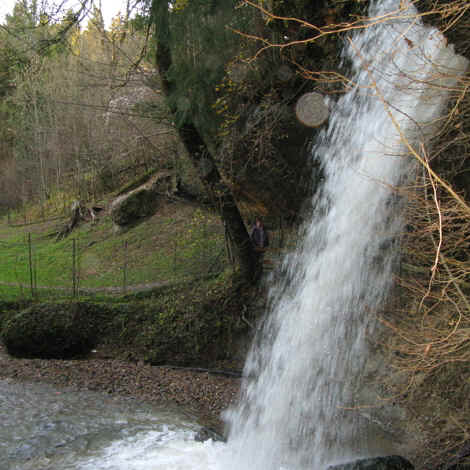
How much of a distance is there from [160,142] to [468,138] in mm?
11433

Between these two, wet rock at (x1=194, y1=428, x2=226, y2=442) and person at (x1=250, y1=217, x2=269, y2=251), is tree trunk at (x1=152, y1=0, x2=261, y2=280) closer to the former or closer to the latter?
person at (x1=250, y1=217, x2=269, y2=251)

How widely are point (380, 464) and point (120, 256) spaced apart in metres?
12.3

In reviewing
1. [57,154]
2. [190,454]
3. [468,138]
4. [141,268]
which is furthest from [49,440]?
[57,154]

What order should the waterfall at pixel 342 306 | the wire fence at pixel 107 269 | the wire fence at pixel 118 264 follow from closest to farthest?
the waterfall at pixel 342 306 < the wire fence at pixel 118 264 < the wire fence at pixel 107 269

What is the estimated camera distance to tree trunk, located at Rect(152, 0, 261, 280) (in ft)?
30.7

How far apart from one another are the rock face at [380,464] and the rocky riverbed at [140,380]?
8.18 feet

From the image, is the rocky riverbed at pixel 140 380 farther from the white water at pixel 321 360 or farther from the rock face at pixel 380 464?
the rock face at pixel 380 464

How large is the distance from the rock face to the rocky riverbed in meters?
2.49

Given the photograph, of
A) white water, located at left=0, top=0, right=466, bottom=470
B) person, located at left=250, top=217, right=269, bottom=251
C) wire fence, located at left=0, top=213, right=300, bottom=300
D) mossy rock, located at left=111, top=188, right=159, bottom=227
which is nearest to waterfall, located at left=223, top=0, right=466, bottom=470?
white water, located at left=0, top=0, right=466, bottom=470

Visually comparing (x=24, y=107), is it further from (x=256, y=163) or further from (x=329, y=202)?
(x=329, y=202)

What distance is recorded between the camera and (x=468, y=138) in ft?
15.9

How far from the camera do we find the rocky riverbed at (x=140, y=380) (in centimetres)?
755

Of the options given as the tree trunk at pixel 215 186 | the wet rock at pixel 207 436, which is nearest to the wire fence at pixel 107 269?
the tree trunk at pixel 215 186

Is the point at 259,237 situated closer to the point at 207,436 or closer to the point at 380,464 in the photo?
the point at 207,436
